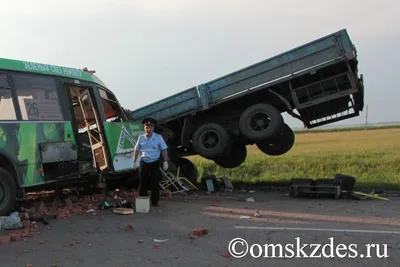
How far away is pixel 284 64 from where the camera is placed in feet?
33.2

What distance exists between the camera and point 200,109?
1115 centimetres

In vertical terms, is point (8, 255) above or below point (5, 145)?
below

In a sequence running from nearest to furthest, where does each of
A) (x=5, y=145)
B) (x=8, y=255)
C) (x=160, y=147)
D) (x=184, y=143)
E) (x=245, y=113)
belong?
Result: (x=8, y=255), (x=5, y=145), (x=160, y=147), (x=245, y=113), (x=184, y=143)

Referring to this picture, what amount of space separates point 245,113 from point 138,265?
6.76m

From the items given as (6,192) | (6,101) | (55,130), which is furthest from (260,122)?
(6,192)

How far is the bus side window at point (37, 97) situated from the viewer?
7422 millimetres

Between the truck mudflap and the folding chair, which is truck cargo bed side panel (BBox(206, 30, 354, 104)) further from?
the folding chair

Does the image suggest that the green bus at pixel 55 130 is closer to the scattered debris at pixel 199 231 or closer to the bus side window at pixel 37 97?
the bus side window at pixel 37 97

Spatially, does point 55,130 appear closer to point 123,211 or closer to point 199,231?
point 123,211

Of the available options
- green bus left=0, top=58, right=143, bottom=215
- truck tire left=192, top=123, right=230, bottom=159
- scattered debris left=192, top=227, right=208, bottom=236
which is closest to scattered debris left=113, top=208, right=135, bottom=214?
green bus left=0, top=58, right=143, bottom=215

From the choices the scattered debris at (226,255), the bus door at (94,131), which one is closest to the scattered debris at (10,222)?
the scattered debris at (226,255)

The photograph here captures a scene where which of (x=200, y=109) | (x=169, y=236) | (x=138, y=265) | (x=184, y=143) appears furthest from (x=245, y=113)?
(x=138, y=265)

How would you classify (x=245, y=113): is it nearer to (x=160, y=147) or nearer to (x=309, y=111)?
(x=309, y=111)

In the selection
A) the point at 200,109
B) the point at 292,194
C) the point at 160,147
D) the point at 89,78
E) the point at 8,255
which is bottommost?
the point at 292,194
